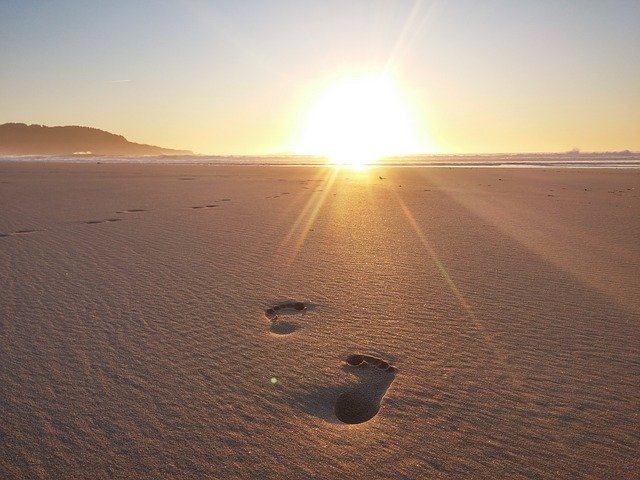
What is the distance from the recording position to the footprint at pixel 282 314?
280 centimetres

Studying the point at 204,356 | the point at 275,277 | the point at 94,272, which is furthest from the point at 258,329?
the point at 94,272

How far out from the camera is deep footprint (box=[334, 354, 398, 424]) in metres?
1.93

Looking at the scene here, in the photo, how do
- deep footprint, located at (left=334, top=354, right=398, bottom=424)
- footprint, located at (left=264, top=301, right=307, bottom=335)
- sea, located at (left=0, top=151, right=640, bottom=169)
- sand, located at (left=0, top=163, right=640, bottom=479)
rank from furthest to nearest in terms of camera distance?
sea, located at (left=0, top=151, right=640, bottom=169)
footprint, located at (left=264, top=301, right=307, bottom=335)
deep footprint, located at (left=334, top=354, right=398, bottom=424)
sand, located at (left=0, top=163, right=640, bottom=479)

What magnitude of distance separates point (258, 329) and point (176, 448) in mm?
1136

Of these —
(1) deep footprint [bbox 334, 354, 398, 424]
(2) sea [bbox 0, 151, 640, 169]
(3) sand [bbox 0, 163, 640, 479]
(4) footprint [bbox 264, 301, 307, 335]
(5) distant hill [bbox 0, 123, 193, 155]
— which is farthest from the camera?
(5) distant hill [bbox 0, 123, 193, 155]

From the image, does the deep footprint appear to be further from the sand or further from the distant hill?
the distant hill

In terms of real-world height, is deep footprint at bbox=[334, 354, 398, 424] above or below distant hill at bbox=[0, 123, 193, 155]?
below

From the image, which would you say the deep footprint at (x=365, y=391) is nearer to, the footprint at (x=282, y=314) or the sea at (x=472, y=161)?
the footprint at (x=282, y=314)

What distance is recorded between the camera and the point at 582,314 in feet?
9.53

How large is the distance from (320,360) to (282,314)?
2.53 feet

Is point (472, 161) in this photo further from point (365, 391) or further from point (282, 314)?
point (365, 391)

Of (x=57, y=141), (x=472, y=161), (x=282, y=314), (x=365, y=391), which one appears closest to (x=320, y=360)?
(x=365, y=391)

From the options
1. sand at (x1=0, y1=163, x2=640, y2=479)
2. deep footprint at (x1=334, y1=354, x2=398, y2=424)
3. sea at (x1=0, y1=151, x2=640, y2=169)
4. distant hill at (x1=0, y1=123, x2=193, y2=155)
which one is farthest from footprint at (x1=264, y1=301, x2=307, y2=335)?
distant hill at (x1=0, y1=123, x2=193, y2=155)

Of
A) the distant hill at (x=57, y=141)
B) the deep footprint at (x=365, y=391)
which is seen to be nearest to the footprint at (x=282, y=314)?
the deep footprint at (x=365, y=391)
